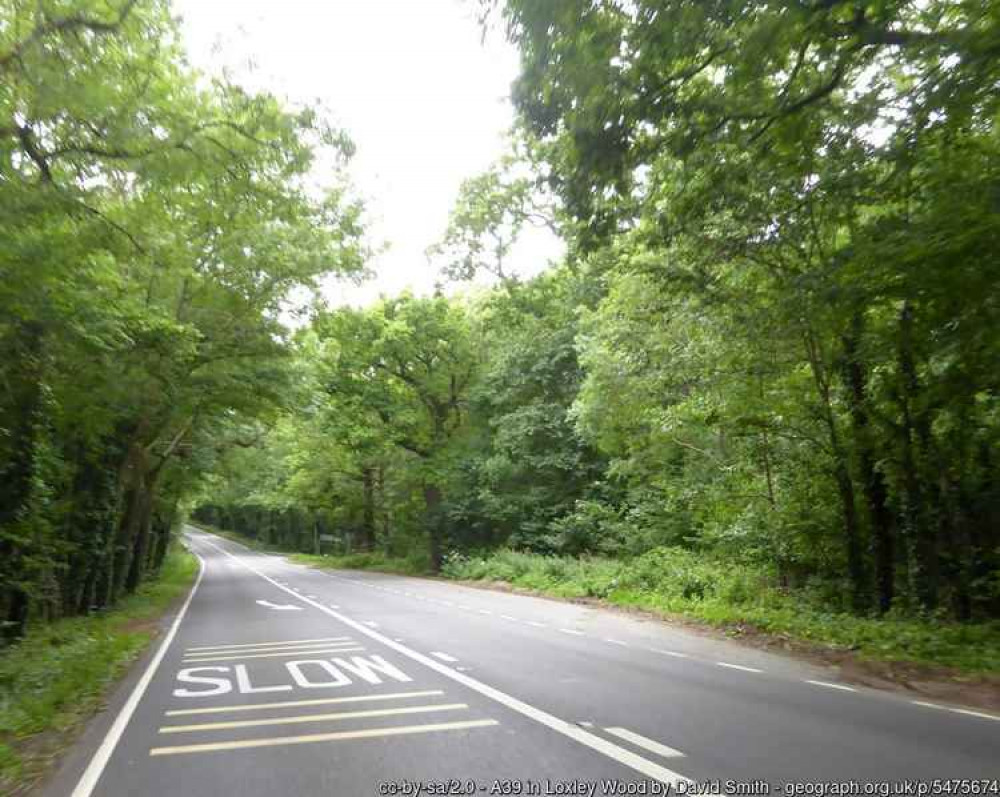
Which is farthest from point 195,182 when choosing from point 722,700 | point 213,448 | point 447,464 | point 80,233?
point 447,464

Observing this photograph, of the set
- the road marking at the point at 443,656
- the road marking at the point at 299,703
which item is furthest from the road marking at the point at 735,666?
the road marking at the point at 299,703

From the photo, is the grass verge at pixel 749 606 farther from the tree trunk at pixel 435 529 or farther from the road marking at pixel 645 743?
the tree trunk at pixel 435 529

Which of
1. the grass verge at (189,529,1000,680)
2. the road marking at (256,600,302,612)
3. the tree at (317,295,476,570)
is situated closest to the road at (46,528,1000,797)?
the grass verge at (189,529,1000,680)

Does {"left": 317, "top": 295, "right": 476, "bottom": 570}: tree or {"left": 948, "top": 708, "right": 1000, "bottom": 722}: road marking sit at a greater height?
{"left": 317, "top": 295, "right": 476, "bottom": 570}: tree

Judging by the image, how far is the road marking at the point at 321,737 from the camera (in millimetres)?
6297

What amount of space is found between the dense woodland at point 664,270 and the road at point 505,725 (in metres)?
4.09

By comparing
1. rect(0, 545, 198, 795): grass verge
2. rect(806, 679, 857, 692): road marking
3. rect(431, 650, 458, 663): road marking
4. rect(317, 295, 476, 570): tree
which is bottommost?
rect(0, 545, 198, 795): grass verge

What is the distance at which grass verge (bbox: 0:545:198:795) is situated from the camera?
649 cm

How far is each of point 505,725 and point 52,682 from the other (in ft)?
20.8

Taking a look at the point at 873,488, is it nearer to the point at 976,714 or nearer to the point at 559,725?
the point at 976,714

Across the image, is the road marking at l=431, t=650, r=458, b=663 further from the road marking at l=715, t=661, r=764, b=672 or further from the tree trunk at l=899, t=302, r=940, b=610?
the tree trunk at l=899, t=302, r=940, b=610

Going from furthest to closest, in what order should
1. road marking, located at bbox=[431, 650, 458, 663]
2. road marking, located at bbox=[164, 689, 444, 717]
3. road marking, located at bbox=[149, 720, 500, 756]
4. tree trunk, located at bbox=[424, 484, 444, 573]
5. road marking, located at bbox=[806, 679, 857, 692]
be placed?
tree trunk, located at bbox=[424, 484, 444, 573]
road marking, located at bbox=[431, 650, 458, 663]
road marking, located at bbox=[806, 679, 857, 692]
road marking, located at bbox=[164, 689, 444, 717]
road marking, located at bbox=[149, 720, 500, 756]

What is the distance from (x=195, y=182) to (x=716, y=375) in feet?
31.5

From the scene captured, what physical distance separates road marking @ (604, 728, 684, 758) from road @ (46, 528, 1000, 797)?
2cm
